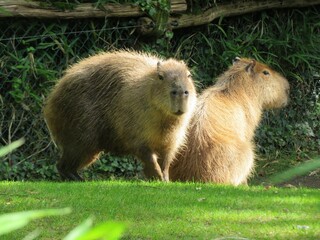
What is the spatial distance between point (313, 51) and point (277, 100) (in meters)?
2.33

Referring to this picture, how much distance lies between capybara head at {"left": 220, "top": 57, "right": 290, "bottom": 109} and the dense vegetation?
1.34 metres

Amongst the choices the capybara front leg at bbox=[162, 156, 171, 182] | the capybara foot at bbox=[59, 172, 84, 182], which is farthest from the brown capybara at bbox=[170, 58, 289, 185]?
the capybara foot at bbox=[59, 172, 84, 182]

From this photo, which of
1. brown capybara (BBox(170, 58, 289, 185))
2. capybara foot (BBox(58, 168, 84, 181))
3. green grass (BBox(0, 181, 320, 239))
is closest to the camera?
green grass (BBox(0, 181, 320, 239))

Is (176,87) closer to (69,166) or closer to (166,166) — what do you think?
(166,166)

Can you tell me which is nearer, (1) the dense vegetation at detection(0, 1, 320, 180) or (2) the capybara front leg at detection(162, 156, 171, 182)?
(2) the capybara front leg at detection(162, 156, 171, 182)

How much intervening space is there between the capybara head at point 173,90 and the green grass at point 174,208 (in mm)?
752

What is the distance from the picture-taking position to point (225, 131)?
7.70 metres

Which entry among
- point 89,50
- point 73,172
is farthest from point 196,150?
point 89,50

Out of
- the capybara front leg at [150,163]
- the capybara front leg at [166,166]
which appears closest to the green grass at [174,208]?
the capybara front leg at [150,163]

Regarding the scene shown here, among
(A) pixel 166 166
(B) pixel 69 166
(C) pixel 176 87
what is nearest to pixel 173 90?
(C) pixel 176 87

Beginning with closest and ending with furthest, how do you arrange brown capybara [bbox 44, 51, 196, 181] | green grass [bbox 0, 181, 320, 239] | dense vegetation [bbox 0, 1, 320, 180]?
green grass [bbox 0, 181, 320, 239], brown capybara [bbox 44, 51, 196, 181], dense vegetation [bbox 0, 1, 320, 180]

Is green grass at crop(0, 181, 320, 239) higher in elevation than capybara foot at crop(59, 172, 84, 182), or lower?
higher

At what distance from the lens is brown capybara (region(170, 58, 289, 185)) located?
7492 mm

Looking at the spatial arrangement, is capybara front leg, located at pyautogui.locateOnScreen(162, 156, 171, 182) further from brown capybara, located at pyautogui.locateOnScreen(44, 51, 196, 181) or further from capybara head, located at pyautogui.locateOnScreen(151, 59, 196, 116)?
capybara head, located at pyautogui.locateOnScreen(151, 59, 196, 116)
